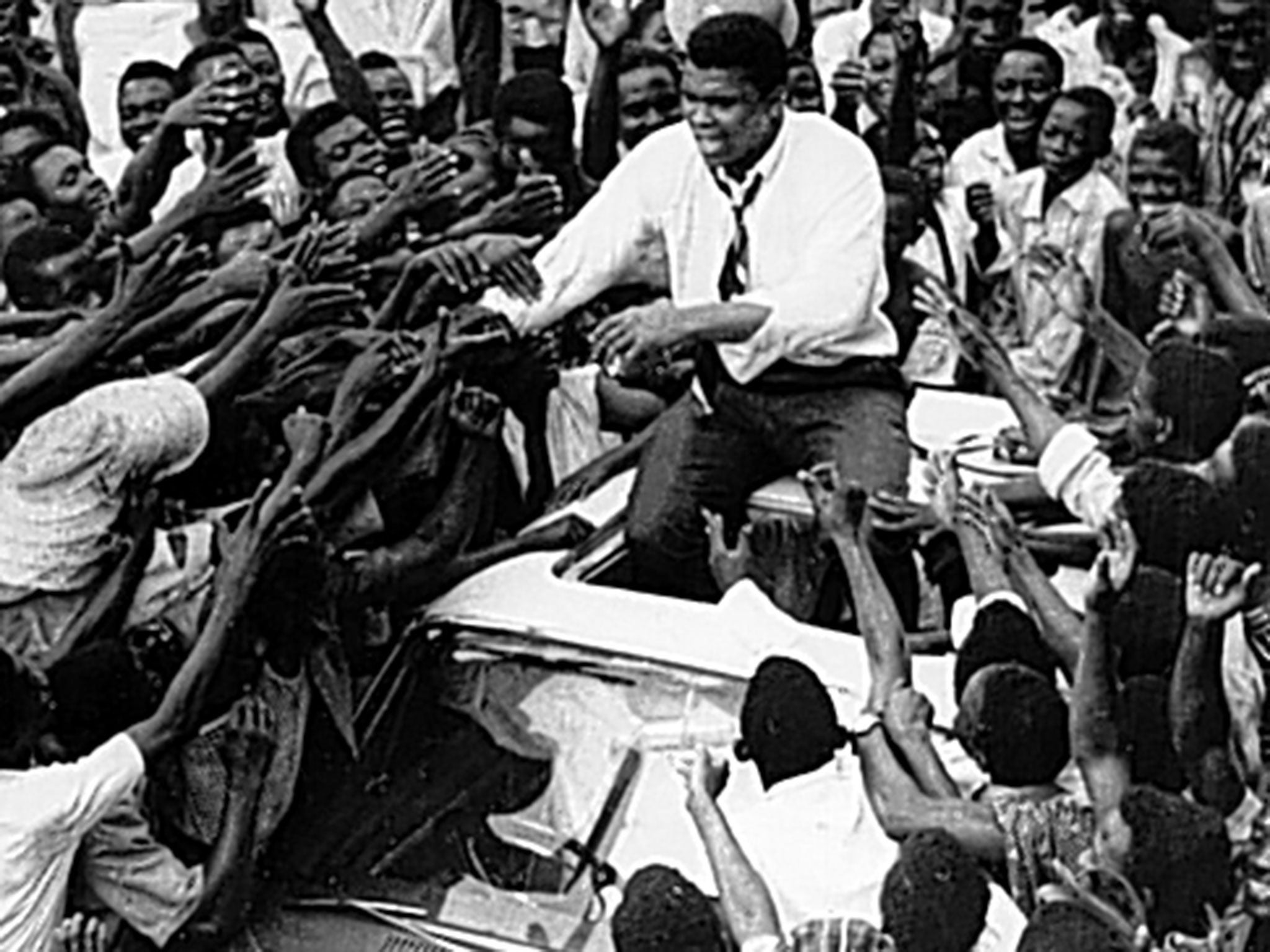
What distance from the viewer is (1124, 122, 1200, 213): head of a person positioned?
20.9 feet

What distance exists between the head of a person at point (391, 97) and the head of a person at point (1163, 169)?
139cm

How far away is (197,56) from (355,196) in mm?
525

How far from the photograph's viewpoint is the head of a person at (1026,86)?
6.58m

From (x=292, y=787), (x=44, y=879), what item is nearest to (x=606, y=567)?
(x=292, y=787)

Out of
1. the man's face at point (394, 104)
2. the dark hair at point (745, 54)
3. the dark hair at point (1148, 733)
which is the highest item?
the dark hair at point (745, 54)

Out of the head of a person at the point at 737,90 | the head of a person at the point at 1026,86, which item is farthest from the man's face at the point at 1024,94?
the head of a person at the point at 737,90

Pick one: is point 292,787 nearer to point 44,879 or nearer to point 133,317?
point 44,879

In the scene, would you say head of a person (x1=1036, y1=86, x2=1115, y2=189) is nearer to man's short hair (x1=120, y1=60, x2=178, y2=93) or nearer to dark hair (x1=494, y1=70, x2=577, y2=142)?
dark hair (x1=494, y1=70, x2=577, y2=142)

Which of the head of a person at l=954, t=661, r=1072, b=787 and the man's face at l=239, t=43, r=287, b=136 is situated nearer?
the head of a person at l=954, t=661, r=1072, b=787

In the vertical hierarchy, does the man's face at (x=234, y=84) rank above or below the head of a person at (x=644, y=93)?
below

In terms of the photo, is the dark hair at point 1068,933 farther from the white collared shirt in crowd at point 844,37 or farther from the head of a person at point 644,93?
the head of a person at point 644,93

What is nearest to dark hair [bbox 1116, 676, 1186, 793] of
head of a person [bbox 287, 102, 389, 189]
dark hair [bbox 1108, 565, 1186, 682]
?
dark hair [bbox 1108, 565, 1186, 682]

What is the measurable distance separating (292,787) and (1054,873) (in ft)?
4.85

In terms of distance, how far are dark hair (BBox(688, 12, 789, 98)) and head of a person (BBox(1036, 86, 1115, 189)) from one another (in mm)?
506
